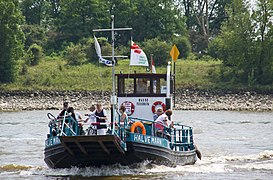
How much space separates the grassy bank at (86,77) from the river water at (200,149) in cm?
1347

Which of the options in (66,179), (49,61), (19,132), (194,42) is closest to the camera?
(66,179)

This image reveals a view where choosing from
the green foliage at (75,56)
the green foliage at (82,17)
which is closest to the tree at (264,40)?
the green foliage at (75,56)

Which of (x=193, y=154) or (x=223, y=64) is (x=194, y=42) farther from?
(x=193, y=154)

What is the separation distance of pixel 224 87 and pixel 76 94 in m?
13.7

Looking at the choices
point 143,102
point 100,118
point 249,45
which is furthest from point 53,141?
point 249,45

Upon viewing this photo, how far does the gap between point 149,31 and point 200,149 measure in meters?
56.3

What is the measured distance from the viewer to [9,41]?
7138 cm

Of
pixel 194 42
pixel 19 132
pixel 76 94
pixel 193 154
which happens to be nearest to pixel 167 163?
pixel 193 154

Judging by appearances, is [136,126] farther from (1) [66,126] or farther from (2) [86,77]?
(2) [86,77]

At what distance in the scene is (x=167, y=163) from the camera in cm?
2391

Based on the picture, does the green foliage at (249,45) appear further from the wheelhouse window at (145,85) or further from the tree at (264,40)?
the wheelhouse window at (145,85)

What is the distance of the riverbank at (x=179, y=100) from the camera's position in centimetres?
6303

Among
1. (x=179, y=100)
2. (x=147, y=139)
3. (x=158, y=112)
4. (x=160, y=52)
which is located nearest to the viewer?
(x=147, y=139)

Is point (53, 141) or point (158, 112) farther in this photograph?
point (158, 112)
